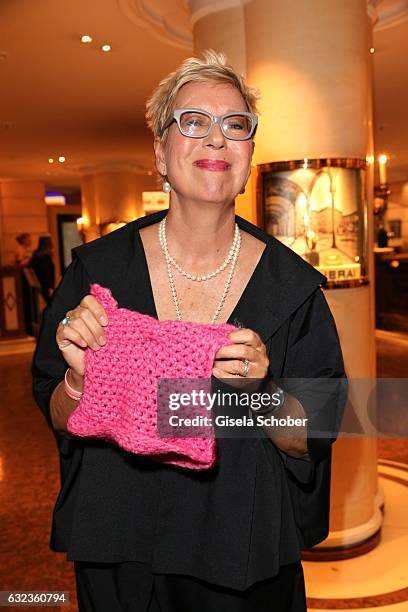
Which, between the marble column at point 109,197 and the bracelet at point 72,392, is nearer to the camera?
the bracelet at point 72,392

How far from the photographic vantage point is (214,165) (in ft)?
3.94

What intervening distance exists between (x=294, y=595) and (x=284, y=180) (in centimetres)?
203

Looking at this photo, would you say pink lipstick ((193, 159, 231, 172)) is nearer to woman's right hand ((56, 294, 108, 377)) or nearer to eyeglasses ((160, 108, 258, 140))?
eyeglasses ((160, 108, 258, 140))

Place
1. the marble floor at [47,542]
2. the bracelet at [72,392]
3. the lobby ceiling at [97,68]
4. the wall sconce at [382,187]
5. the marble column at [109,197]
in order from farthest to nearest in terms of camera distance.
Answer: the marble column at [109,197] → the wall sconce at [382,187] → the lobby ceiling at [97,68] → the marble floor at [47,542] → the bracelet at [72,392]

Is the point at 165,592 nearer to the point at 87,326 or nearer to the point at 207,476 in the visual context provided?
the point at 207,476

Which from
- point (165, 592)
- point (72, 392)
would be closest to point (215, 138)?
point (72, 392)

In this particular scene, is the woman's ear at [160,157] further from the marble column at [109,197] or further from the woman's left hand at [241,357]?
the marble column at [109,197]

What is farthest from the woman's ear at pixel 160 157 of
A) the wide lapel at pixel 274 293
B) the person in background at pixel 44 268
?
the person in background at pixel 44 268

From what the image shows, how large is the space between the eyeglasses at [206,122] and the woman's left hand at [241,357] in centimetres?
41

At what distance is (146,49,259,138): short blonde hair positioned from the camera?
1.24 m

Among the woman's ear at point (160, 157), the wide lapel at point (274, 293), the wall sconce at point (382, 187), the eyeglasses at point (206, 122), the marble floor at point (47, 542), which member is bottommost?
the marble floor at point (47, 542)

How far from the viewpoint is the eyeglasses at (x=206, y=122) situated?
1216 mm

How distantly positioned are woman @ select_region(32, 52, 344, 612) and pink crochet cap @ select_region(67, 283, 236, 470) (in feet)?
0.27

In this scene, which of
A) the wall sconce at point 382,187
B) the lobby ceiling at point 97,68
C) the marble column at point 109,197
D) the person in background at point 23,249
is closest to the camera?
the lobby ceiling at point 97,68
